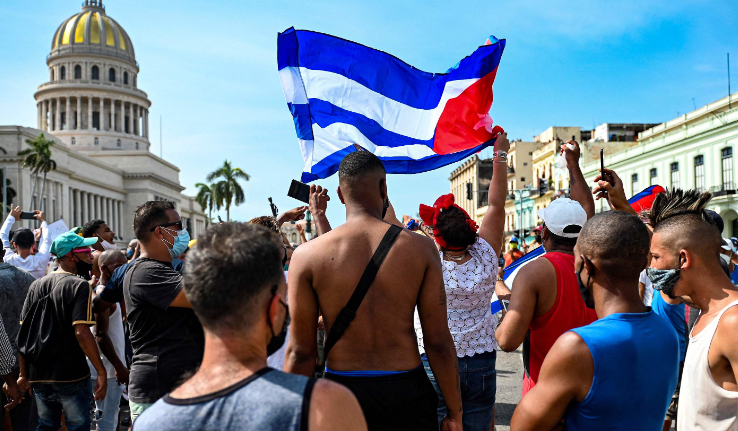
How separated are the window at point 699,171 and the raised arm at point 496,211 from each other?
33783mm

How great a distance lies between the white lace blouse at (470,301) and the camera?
148 inches

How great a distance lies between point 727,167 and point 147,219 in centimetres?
3468

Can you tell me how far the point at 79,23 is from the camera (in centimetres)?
9238

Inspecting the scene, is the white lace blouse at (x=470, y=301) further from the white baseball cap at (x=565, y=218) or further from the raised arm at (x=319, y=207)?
the raised arm at (x=319, y=207)

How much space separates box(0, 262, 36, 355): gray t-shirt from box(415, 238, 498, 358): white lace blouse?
348 cm

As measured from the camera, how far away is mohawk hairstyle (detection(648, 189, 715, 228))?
2812 mm

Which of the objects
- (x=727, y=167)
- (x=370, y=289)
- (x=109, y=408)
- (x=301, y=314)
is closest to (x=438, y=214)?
(x=370, y=289)

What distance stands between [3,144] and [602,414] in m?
66.9

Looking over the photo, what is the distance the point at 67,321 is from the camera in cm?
477

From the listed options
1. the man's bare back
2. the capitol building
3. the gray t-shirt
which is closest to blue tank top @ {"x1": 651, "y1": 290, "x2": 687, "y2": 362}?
the man's bare back

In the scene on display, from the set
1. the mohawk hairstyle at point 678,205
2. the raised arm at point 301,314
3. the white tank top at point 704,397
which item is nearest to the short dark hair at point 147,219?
the raised arm at point 301,314

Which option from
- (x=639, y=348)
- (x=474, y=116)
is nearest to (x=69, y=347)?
(x=474, y=116)

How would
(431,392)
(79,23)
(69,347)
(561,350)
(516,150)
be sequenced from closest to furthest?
1. (561,350)
2. (431,392)
3. (69,347)
4. (516,150)
5. (79,23)

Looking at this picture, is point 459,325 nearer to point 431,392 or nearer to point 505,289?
point 505,289
